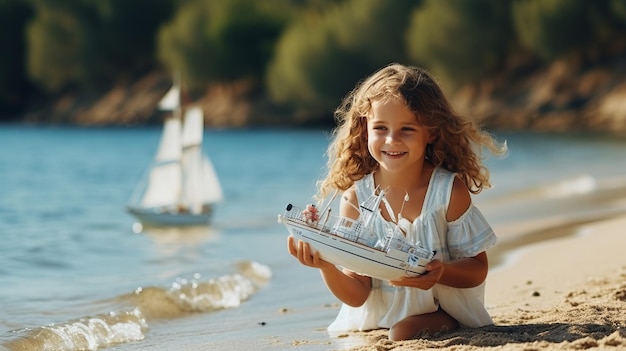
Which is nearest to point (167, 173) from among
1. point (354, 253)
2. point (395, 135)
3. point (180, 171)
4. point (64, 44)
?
point (180, 171)

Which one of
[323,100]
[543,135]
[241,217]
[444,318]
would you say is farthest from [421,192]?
[323,100]

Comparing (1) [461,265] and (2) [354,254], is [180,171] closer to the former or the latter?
(1) [461,265]

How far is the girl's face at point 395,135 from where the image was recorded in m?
4.90

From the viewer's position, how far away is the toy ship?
4.44 metres

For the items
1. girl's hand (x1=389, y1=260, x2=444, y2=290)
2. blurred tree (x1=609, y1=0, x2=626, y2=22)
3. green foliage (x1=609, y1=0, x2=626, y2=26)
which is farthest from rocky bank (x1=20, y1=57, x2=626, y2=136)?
girl's hand (x1=389, y1=260, x2=444, y2=290)

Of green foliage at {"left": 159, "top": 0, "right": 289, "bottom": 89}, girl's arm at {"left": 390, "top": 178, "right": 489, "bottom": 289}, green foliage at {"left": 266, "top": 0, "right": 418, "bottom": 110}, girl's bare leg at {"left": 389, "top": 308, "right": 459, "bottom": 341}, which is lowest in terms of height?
girl's bare leg at {"left": 389, "top": 308, "right": 459, "bottom": 341}

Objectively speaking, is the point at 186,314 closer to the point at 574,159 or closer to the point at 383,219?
the point at 383,219

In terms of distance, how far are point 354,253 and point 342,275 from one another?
42cm

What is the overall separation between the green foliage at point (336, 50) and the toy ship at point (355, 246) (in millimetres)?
39750

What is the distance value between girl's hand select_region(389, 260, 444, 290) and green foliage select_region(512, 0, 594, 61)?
35.7m

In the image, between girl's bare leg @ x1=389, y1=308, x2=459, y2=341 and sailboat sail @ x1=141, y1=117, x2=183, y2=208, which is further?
sailboat sail @ x1=141, y1=117, x2=183, y2=208

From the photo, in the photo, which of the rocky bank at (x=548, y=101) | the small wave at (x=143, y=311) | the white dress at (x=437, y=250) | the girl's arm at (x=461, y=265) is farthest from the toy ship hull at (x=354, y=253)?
the rocky bank at (x=548, y=101)

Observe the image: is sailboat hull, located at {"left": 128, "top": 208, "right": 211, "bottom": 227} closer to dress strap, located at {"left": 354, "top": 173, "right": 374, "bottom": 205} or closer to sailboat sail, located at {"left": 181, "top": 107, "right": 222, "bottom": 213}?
sailboat sail, located at {"left": 181, "top": 107, "right": 222, "bottom": 213}

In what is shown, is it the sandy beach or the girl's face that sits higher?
the girl's face
